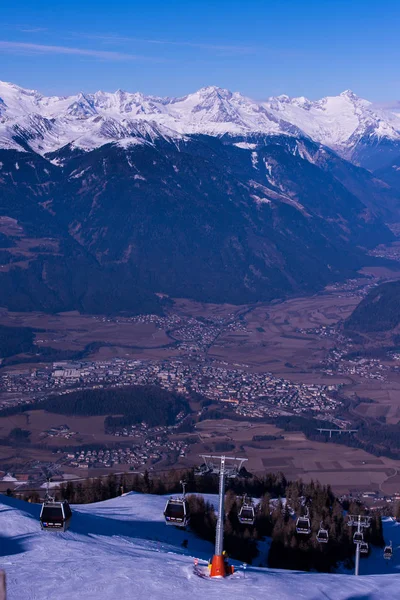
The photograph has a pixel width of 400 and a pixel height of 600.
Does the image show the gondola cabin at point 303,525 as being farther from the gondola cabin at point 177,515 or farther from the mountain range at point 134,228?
the mountain range at point 134,228

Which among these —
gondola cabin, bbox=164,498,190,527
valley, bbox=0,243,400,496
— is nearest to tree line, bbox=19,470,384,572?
gondola cabin, bbox=164,498,190,527

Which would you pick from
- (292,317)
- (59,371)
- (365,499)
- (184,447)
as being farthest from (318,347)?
(365,499)

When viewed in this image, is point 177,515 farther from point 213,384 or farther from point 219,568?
point 213,384

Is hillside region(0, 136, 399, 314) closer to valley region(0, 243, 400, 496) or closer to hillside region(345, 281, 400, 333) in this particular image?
valley region(0, 243, 400, 496)

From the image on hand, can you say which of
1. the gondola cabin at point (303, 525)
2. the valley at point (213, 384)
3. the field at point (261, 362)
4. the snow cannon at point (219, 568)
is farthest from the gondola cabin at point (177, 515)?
the field at point (261, 362)

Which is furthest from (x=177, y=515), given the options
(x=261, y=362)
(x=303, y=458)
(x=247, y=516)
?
(x=261, y=362)
